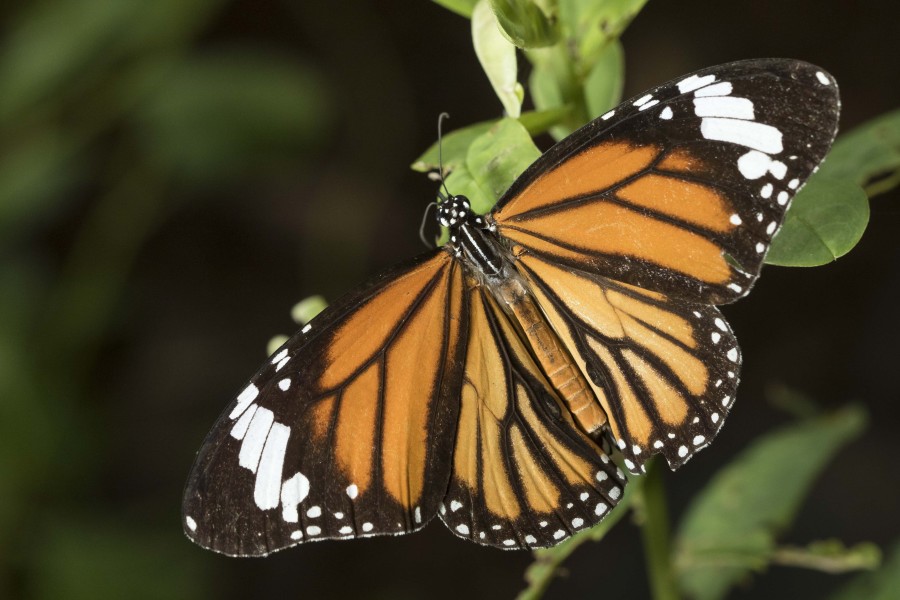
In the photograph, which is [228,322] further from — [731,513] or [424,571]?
[731,513]

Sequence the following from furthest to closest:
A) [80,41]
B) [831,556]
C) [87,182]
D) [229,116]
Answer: [87,182] < [229,116] < [80,41] < [831,556]

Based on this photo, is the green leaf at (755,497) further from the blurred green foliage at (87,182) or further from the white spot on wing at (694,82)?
the blurred green foliage at (87,182)

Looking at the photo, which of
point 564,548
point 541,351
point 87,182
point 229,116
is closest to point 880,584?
point 564,548

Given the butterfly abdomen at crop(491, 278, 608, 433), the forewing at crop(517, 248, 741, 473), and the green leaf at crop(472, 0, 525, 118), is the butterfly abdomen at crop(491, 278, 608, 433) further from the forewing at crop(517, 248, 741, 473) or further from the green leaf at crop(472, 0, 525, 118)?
the green leaf at crop(472, 0, 525, 118)

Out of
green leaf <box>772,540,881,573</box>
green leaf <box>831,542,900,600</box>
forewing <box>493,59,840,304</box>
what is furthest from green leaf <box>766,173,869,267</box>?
green leaf <box>831,542,900,600</box>

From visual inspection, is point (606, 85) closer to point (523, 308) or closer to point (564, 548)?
point (523, 308)

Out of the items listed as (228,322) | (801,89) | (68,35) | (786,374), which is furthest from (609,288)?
(228,322)

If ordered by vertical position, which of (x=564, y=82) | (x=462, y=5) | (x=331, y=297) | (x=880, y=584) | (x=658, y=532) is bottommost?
(x=880, y=584)

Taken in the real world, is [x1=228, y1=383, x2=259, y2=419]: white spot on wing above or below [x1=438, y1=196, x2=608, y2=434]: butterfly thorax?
above
